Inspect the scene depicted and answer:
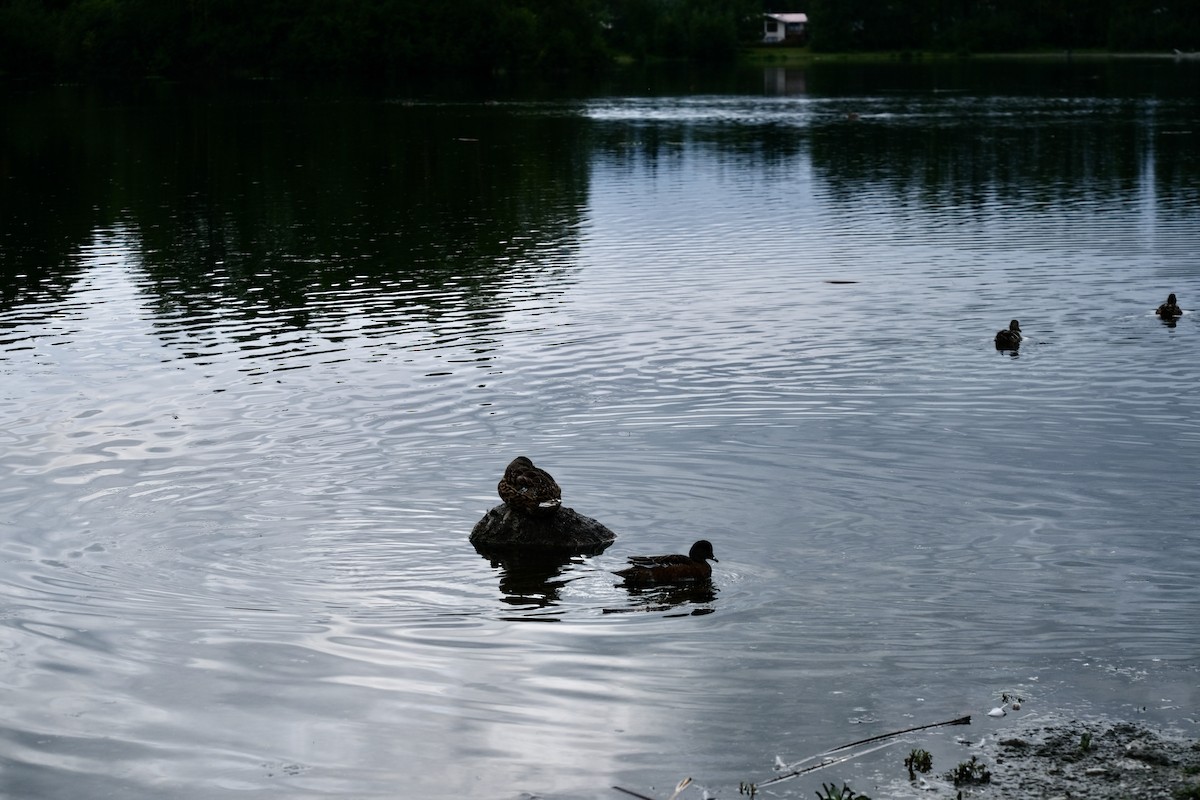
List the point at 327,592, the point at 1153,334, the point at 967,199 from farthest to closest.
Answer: the point at 967,199 < the point at 1153,334 < the point at 327,592

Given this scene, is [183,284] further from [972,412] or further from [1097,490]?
[1097,490]

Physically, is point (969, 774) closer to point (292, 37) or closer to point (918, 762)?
point (918, 762)

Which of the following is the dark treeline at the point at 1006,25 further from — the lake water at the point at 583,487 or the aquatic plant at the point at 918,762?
the aquatic plant at the point at 918,762

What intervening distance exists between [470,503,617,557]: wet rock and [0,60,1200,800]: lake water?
0.28 m

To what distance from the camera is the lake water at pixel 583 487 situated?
1227 cm

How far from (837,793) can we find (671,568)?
5.19 m

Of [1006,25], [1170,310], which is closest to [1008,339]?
[1170,310]

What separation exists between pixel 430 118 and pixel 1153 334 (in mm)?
68753

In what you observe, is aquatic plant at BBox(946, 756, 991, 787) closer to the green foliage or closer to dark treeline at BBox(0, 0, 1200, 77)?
the green foliage

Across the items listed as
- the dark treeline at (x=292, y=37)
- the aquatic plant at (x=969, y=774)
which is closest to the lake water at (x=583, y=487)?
the aquatic plant at (x=969, y=774)

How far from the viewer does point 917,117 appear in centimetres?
8756

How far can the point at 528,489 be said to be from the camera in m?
16.6

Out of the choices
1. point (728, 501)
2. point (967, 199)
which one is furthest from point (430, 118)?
point (728, 501)

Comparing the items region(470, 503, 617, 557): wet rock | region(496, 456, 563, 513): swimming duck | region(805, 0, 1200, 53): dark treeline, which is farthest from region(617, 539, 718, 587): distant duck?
region(805, 0, 1200, 53): dark treeline
